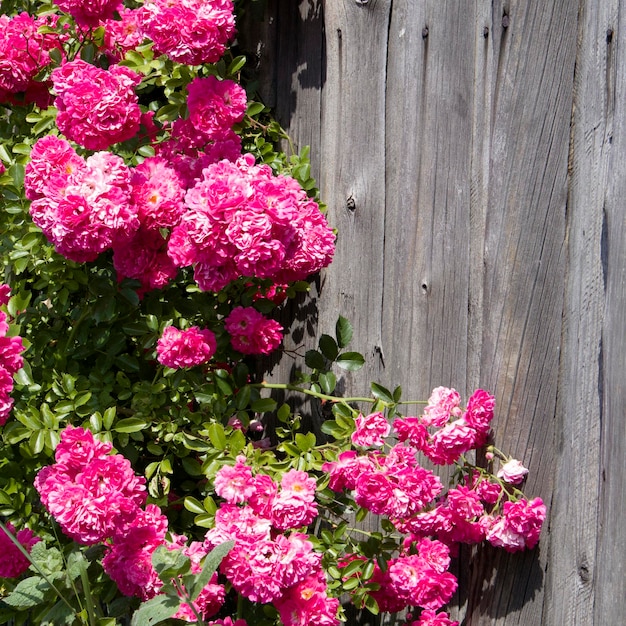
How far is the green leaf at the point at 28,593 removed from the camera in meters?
1.71

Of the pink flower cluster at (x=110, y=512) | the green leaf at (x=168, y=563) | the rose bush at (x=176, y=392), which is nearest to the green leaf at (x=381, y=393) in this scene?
the rose bush at (x=176, y=392)

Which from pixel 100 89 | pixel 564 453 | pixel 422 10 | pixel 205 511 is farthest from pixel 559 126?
pixel 205 511

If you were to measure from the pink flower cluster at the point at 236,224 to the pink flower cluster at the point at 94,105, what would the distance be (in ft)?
1.02

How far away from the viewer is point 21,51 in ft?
7.59

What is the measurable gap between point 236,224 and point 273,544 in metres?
0.72

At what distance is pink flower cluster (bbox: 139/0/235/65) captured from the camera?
2.05m

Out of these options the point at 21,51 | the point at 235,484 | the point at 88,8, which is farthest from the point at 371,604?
the point at 21,51

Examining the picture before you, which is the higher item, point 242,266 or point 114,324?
point 242,266

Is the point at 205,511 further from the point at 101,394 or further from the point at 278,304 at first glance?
the point at 278,304

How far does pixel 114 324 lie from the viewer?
7.75 ft

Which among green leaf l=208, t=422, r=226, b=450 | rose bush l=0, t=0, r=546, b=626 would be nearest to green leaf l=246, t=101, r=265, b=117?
rose bush l=0, t=0, r=546, b=626

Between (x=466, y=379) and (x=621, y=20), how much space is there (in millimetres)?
893

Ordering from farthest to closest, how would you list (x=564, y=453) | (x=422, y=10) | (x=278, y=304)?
1. (x=278, y=304)
2. (x=422, y=10)
3. (x=564, y=453)

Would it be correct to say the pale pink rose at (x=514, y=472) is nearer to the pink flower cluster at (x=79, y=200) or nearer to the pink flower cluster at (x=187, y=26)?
the pink flower cluster at (x=79, y=200)
